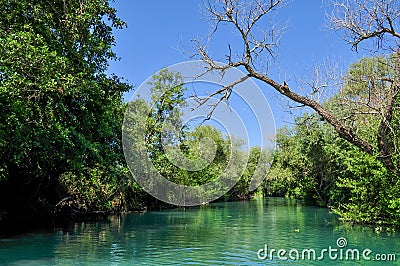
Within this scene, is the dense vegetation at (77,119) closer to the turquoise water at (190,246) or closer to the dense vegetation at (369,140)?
the dense vegetation at (369,140)

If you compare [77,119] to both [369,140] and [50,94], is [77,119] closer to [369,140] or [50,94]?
[50,94]

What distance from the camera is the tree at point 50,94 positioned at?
11.0m

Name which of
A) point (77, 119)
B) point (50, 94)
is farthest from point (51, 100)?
point (77, 119)

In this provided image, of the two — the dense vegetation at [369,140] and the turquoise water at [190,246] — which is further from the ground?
the dense vegetation at [369,140]

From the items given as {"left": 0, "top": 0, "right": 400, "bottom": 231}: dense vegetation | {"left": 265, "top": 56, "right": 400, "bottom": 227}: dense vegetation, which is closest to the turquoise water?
{"left": 265, "top": 56, "right": 400, "bottom": 227}: dense vegetation

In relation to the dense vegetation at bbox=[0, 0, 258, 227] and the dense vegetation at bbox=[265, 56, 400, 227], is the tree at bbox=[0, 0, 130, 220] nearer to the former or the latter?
the dense vegetation at bbox=[0, 0, 258, 227]

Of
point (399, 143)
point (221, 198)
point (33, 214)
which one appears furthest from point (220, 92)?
point (221, 198)

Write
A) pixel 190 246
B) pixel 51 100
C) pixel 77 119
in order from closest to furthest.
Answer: pixel 190 246 < pixel 51 100 < pixel 77 119

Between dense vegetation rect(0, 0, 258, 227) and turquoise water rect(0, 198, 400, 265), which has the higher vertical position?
dense vegetation rect(0, 0, 258, 227)

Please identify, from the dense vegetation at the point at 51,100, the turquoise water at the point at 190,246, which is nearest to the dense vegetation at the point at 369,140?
the turquoise water at the point at 190,246

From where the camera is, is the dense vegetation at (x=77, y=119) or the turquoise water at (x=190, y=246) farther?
the dense vegetation at (x=77, y=119)

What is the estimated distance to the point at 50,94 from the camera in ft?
40.6

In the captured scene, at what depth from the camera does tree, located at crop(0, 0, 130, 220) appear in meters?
11.0

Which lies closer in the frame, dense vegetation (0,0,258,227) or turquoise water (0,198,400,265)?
turquoise water (0,198,400,265)
